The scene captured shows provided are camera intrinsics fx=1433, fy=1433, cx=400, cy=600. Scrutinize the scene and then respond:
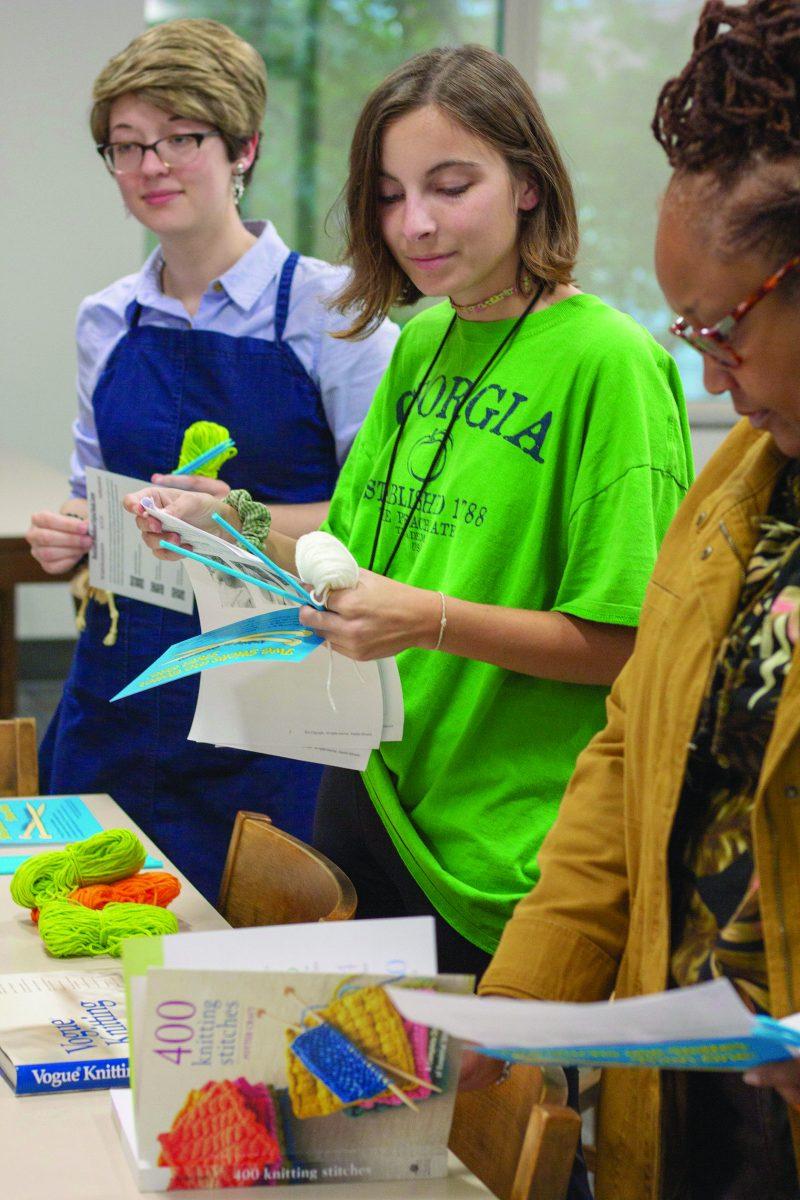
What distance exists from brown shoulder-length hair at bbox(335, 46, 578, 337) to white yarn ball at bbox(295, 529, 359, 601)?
0.45m

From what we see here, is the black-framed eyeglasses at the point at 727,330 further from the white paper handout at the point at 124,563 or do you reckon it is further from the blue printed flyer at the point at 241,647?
the white paper handout at the point at 124,563

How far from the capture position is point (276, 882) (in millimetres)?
1756

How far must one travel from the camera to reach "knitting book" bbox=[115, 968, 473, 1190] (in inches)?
40.2

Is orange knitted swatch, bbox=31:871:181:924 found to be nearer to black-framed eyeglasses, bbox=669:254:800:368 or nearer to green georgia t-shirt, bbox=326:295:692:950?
green georgia t-shirt, bbox=326:295:692:950

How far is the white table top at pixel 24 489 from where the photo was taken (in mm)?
4270

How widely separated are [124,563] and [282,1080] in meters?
1.40

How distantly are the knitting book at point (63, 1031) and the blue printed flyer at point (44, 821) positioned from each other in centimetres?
47

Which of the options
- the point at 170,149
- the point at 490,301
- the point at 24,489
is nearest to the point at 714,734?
the point at 490,301

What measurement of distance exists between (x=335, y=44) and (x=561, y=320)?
4.55 meters

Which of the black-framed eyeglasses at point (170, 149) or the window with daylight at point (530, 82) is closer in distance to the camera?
the black-framed eyeglasses at point (170, 149)

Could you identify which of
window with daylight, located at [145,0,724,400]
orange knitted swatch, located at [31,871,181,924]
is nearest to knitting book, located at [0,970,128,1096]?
orange knitted swatch, located at [31,871,181,924]

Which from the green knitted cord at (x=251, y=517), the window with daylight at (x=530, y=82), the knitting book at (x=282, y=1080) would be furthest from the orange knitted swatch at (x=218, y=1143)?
the window with daylight at (x=530, y=82)

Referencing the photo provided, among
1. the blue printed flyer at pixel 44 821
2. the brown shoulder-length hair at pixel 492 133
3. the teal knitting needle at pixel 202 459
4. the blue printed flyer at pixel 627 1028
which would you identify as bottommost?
the blue printed flyer at pixel 44 821

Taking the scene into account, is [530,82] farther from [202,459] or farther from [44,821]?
[44,821]
